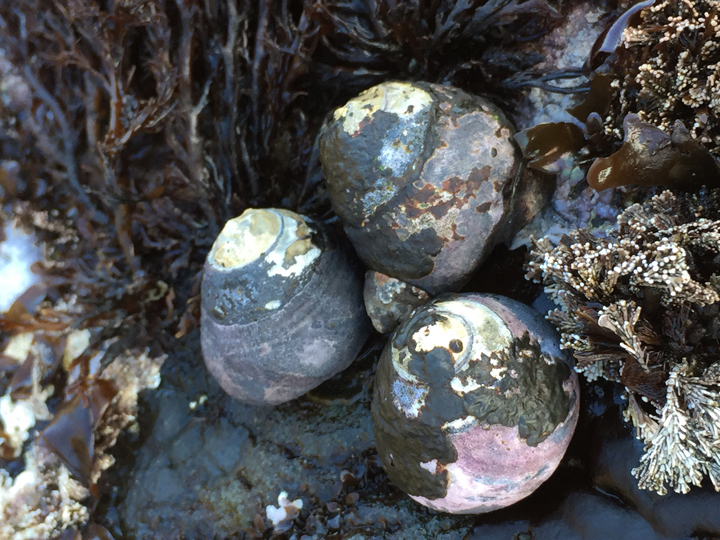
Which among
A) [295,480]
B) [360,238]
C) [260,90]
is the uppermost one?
[260,90]

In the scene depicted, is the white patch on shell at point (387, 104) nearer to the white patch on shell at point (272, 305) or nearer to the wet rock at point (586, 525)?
the white patch on shell at point (272, 305)

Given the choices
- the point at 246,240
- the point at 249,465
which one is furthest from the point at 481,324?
the point at 249,465

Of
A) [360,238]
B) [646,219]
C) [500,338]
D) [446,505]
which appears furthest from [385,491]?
[646,219]

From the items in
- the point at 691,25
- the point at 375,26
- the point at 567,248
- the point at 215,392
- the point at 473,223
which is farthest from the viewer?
the point at 215,392

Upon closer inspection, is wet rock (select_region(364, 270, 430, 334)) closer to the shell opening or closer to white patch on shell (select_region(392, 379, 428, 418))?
white patch on shell (select_region(392, 379, 428, 418))

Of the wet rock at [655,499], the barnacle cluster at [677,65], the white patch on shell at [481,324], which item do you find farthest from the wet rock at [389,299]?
the barnacle cluster at [677,65]

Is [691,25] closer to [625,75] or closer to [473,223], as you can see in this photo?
[625,75]
